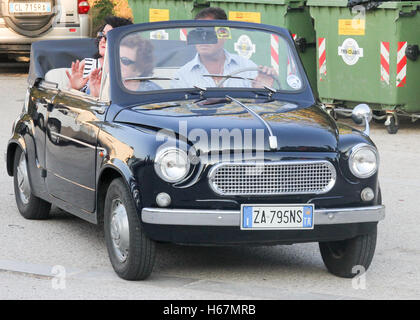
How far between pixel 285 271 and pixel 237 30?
1762mm

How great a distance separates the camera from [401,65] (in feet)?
43.5

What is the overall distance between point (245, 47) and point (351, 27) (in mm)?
6438

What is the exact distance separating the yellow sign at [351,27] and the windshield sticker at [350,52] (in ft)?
0.34

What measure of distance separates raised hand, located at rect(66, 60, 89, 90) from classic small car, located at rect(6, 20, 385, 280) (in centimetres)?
21

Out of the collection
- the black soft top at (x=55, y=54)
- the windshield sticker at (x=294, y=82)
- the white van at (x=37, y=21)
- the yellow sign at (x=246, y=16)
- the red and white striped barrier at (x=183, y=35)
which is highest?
the red and white striped barrier at (x=183, y=35)

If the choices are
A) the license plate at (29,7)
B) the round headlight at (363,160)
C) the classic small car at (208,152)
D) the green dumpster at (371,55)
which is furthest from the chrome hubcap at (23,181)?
the license plate at (29,7)

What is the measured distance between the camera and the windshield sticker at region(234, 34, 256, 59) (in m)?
7.43

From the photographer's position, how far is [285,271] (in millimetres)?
6809

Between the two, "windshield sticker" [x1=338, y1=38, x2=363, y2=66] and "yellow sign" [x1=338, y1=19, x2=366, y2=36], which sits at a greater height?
"yellow sign" [x1=338, y1=19, x2=366, y2=36]

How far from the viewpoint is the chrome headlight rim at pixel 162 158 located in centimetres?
611

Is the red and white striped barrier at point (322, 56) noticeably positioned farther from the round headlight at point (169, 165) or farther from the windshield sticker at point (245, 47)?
the round headlight at point (169, 165)

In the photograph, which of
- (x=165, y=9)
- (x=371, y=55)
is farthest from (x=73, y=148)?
(x=165, y=9)

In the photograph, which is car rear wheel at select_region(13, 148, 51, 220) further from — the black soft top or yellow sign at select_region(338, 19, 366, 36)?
yellow sign at select_region(338, 19, 366, 36)

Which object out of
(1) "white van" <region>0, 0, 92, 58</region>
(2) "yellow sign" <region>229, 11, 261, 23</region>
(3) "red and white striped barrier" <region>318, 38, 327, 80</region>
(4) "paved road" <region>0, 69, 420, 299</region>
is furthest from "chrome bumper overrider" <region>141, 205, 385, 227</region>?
(1) "white van" <region>0, 0, 92, 58</region>
